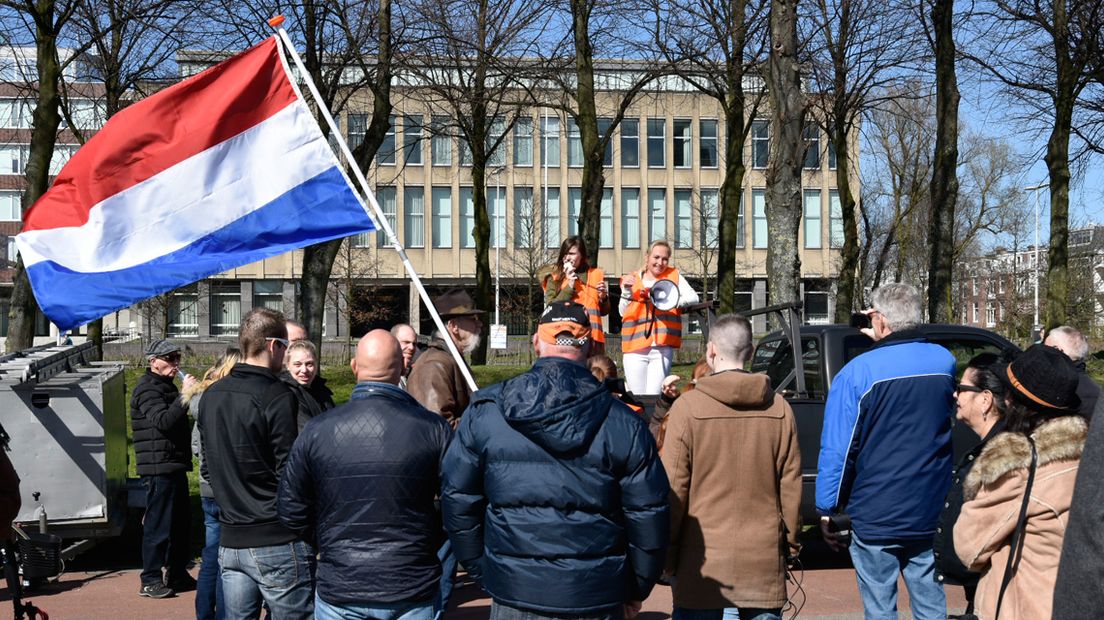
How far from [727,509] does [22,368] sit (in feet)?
18.6

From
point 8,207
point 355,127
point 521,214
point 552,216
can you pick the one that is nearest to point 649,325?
point 355,127

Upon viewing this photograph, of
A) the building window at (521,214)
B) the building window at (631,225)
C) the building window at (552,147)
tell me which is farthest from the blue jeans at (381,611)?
the building window at (631,225)

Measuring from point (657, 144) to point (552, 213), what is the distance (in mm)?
6787

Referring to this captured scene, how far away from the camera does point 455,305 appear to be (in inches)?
288

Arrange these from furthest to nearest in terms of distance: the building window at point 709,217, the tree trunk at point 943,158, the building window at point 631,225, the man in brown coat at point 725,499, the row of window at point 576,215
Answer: the building window at point 631,225
the row of window at point 576,215
the building window at point 709,217
the tree trunk at point 943,158
the man in brown coat at point 725,499

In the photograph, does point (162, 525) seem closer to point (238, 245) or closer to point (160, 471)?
point (160, 471)

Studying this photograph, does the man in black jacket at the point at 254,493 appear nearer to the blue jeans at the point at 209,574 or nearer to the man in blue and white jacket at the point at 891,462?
the blue jeans at the point at 209,574

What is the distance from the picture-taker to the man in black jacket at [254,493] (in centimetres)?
526

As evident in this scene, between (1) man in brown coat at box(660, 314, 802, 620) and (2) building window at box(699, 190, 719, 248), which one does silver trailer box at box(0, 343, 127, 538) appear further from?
(2) building window at box(699, 190, 719, 248)

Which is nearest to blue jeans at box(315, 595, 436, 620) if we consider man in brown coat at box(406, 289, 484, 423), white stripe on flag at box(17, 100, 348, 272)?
man in brown coat at box(406, 289, 484, 423)

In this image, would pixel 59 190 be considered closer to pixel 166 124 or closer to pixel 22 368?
pixel 166 124

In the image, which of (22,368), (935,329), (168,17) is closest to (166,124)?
(22,368)

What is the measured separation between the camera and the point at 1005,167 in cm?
5162

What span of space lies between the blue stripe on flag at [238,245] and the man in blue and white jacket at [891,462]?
2755mm
